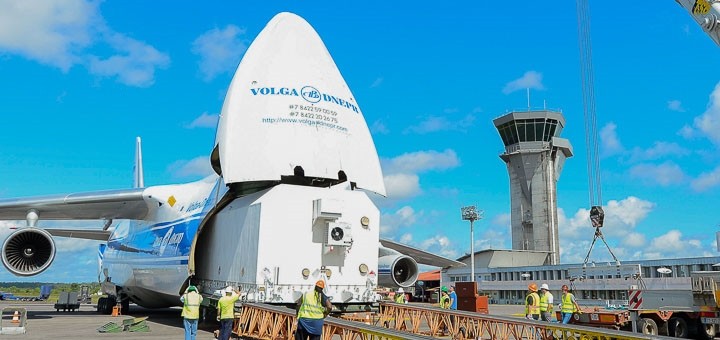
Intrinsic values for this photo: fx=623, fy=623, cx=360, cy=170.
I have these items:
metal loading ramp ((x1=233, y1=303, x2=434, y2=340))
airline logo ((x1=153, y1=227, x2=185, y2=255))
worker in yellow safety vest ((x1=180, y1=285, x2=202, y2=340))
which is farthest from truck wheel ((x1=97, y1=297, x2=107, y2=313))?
worker in yellow safety vest ((x1=180, y1=285, x2=202, y2=340))

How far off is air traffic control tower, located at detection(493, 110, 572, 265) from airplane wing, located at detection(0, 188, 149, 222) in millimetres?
61876

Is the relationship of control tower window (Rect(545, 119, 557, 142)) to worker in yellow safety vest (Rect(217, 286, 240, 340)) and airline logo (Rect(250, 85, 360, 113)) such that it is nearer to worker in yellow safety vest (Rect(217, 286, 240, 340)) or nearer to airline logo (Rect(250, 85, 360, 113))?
airline logo (Rect(250, 85, 360, 113))

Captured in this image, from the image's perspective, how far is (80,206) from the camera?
2011 centimetres

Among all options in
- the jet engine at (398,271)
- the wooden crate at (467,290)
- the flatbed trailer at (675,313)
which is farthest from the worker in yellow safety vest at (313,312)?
the wooden crate at (467,290)

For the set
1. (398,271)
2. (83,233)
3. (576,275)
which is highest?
(83,233)

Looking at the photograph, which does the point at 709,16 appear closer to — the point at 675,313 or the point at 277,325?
the point at 675,313

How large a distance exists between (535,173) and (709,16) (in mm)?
61882

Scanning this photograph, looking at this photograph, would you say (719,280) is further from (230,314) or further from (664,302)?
(230,314)

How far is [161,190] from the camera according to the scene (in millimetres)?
20297

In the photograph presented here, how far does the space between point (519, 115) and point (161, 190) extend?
64489mm

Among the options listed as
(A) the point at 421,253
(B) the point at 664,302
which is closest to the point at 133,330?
(A) the point at 421,253

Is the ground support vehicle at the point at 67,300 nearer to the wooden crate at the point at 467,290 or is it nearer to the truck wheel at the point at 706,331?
the wooden crate at the point at 467,290

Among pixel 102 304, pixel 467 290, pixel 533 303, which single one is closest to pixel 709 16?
pixel 533 303

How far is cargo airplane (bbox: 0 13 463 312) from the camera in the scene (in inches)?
573
